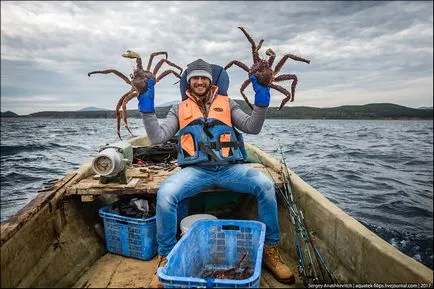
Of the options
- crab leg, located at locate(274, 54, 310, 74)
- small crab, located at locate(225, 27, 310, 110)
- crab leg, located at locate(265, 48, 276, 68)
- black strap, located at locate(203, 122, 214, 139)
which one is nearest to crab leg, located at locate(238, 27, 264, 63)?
small crab, located at locate(225, 27, 310, 110)

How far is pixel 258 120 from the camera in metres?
3.78

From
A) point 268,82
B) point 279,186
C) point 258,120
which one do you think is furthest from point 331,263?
point 268,82

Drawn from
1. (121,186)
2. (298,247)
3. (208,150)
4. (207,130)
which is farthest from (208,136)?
(298,247)

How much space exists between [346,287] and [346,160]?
1443 centimetres

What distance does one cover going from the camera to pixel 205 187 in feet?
12.4

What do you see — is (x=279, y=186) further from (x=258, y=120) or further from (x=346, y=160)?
(x=346, y=160)

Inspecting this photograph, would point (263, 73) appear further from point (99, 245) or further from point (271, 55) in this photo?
point (99, 245)

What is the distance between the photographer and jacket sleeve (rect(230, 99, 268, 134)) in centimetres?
374

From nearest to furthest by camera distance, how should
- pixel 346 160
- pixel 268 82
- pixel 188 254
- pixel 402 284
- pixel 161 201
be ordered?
pixel 402 284 → pixel 188 254 → pixel 161 201 → pixel 268 82 → pixel 346 160

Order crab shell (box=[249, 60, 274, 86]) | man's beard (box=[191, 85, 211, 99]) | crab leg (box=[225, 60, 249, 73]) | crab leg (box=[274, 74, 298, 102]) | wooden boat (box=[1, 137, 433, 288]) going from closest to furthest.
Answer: wooden boat (box=[1, 137, 433, 288]) < crab shell (box=[249, 60, 274, 86]) < crab leg (box=[274, 74, 298, 102]) < man's beard (box=[191, 85, 211, 99]) < crab leg (box=[225, 60, 249, 73])

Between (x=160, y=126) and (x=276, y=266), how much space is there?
214 cm

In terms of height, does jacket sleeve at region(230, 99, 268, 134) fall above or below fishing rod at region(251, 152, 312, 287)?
above

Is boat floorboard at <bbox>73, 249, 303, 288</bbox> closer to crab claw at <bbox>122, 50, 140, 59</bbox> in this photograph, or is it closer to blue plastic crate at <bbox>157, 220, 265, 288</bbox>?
blue plastic crate at <bbox>157, 220, 265, 288</bbox>

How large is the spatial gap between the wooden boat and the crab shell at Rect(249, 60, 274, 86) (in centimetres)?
142
